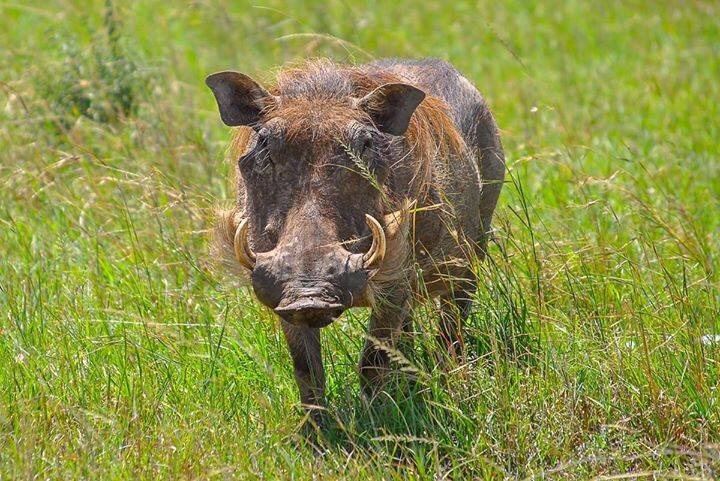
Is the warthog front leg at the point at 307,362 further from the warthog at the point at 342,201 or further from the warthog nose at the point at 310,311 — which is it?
the warthog nose at the point at 310,311

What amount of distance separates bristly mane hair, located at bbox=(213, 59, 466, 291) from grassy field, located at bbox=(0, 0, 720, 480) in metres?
0.27

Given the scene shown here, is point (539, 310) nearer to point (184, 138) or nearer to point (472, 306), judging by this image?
point (472, 306)

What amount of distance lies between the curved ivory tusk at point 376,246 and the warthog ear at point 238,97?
62cm

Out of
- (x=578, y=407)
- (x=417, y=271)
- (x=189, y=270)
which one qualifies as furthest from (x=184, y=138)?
(x=578, y=407)

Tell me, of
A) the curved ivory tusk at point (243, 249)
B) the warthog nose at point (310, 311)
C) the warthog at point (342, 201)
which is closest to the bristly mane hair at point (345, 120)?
the warthog at point (342, 201)

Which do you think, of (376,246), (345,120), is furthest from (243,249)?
(345,120)

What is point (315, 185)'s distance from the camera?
149 inches

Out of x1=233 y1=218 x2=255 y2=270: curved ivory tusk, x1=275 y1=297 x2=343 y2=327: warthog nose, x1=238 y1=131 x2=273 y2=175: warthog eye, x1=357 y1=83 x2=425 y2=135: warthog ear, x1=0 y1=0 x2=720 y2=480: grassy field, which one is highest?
x1=357 y1=83 x2=425 y2=135: warthog ear

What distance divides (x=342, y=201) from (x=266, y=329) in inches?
38.4

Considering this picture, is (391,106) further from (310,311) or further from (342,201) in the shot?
(310,311)

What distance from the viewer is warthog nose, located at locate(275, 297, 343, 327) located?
11.3 feet

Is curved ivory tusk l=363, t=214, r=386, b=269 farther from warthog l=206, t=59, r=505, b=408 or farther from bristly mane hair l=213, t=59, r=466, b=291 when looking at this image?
bristly mane hair l=213, t=59, r=466, b=291

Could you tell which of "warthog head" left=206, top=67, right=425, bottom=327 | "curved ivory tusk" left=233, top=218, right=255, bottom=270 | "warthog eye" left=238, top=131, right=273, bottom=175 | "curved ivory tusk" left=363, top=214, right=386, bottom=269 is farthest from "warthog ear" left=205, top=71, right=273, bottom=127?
"curved ivory tusk" left=363, top=214, right=386, bottom=269

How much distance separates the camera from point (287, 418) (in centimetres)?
405
